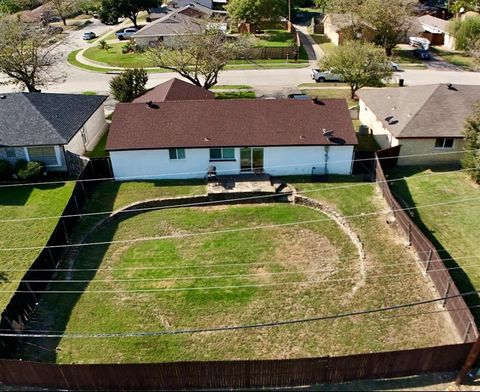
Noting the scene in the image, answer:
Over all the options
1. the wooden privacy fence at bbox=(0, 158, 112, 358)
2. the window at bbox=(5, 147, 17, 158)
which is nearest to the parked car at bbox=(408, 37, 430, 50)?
the wooden privacy fence at bbox=(0, 158, 112, 358)

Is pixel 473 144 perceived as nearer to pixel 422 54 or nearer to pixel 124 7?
pixel 422 54

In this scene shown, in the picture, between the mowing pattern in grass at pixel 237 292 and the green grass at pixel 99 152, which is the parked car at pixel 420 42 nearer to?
the mowing pattern in grass at pixel 237 292

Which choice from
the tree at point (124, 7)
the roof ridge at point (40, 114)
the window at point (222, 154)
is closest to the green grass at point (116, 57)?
the tree at point (124, 7)

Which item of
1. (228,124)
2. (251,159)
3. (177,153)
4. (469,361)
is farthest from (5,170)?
(469,361)

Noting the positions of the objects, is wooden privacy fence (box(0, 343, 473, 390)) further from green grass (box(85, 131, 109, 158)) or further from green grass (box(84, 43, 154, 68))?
green grass (box(84, 43, 154, 68))

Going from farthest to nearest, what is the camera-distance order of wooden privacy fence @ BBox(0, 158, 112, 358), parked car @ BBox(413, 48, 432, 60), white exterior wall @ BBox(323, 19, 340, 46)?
white exterior wall @ BBox(323, 19, 340, 46) < parked car @ BBox(413, 48, 432, 60) < wooden privacy fence @ BBox(0, 158, 112, 358)

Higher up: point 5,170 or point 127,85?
point 127,85
